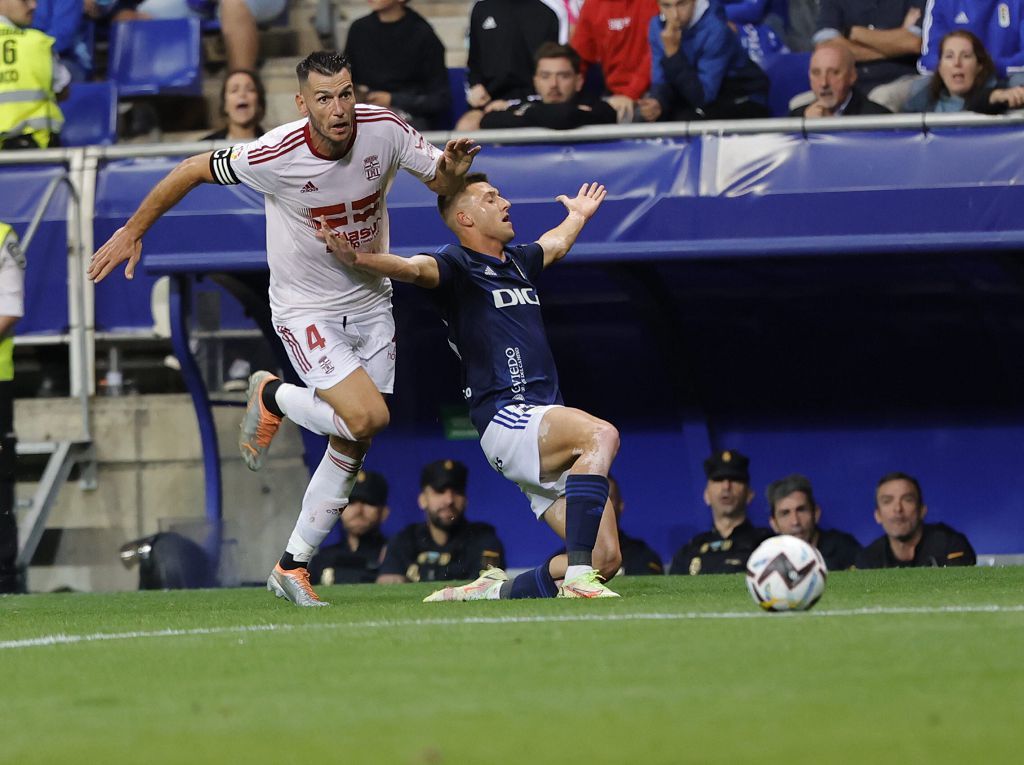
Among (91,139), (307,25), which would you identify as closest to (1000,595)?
(91,139)

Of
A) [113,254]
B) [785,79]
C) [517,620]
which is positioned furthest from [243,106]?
[517,620]

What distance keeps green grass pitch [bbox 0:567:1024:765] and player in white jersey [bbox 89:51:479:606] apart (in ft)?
3.04

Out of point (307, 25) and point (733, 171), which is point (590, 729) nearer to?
point (733, 171)

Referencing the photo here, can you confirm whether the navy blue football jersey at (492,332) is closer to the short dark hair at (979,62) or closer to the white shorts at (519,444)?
the white shorts at (519,444)

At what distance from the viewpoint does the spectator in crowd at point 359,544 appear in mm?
10648

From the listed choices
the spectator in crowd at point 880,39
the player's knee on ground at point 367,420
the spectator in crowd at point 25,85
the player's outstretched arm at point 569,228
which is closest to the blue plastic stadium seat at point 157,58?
the spectator in crowd at point 25,85

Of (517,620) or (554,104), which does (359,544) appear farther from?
(517,620)

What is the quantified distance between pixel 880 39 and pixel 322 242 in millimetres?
5619

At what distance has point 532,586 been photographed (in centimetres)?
732

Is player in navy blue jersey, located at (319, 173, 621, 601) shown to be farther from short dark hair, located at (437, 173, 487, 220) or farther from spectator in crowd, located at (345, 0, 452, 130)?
spectator in crowd, located at (345, 0, 452, 130)

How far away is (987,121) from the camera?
993 centimetres

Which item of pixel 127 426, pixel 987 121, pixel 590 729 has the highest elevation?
pixel 987 121

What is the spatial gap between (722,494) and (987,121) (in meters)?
2.53

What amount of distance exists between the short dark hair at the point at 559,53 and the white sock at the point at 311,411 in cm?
396
